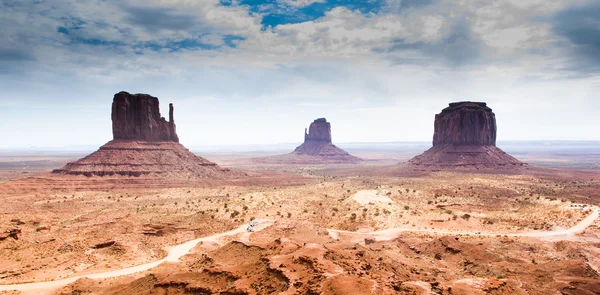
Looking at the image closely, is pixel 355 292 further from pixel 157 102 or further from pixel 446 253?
pixel 157 102

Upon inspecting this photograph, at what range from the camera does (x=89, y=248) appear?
36688 mm

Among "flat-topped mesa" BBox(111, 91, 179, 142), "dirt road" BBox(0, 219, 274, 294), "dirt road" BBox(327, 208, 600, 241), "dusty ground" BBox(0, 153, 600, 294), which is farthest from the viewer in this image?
"flat-topped mesa" BBox(111, 91, 179, 142)

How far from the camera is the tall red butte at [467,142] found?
122 meters

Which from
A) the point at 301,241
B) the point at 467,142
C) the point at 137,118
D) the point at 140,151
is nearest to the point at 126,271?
the point at 301,241

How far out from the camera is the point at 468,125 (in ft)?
424

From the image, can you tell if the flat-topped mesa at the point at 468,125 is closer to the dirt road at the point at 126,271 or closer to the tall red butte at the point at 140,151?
the tall red butte at the point at 140,151

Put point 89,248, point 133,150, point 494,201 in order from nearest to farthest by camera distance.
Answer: point 89,248 < point 494,201 < point 133,150

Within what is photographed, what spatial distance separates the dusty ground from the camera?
19.4 m

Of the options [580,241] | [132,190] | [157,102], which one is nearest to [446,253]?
[580,241]

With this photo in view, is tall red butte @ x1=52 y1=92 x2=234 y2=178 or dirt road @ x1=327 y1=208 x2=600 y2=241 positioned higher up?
tall red butte @ x1=52 y1=92 x2=234 y2=178

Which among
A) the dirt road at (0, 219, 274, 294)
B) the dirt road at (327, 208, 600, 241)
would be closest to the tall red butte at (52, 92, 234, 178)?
the dirt road at (0, 219, 274, 294)

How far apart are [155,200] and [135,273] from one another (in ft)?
138

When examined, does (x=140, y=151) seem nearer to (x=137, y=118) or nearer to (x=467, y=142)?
(x=137, y=118)

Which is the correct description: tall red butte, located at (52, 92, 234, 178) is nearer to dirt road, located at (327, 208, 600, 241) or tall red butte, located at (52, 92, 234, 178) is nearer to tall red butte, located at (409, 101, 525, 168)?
dirt road, located at (327, 208, 600, 241)
